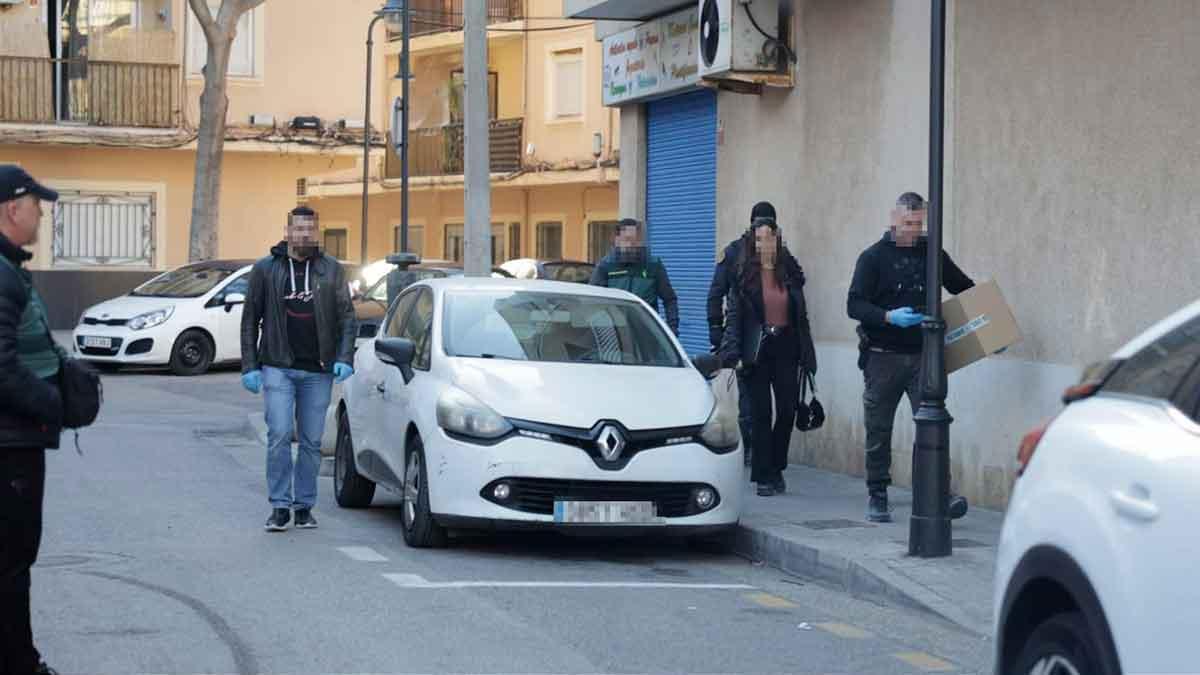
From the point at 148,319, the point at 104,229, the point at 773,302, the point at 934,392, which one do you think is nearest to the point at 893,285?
the point at 934,392

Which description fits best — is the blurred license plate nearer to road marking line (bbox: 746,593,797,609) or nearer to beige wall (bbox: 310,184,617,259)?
road marking line (bbox: 746,593,797,609)

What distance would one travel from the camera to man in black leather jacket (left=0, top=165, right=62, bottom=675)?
20.1ft

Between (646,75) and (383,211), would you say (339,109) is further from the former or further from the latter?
(646,75)

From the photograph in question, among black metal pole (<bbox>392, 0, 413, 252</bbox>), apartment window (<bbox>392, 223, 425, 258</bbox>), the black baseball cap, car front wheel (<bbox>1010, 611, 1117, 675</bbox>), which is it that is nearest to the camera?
car front wheel (<bbox>1010, 611, 1117, 675</bbox>)

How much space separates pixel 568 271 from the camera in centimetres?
2888

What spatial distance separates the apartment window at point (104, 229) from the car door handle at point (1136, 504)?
3445 cm


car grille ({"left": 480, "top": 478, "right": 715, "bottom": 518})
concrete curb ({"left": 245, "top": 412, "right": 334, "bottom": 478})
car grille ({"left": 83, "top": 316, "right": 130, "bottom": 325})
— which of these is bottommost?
concrete curb ({"left": 245, "top": 412, "right": 334, "bottom": 478})

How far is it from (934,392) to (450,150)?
36.7 m

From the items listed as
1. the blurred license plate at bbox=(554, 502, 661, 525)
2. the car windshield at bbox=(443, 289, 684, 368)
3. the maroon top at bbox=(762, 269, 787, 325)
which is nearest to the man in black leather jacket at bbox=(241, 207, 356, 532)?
the car windshield at bbox=(443, 289, 684, 368)

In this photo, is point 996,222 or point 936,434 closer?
point 936,434

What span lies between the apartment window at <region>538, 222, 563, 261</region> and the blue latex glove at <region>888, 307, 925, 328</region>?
32.7 m

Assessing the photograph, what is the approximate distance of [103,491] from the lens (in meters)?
13.6

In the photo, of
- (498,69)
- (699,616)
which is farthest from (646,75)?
(498,69)

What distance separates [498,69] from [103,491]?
3334 centimetres
